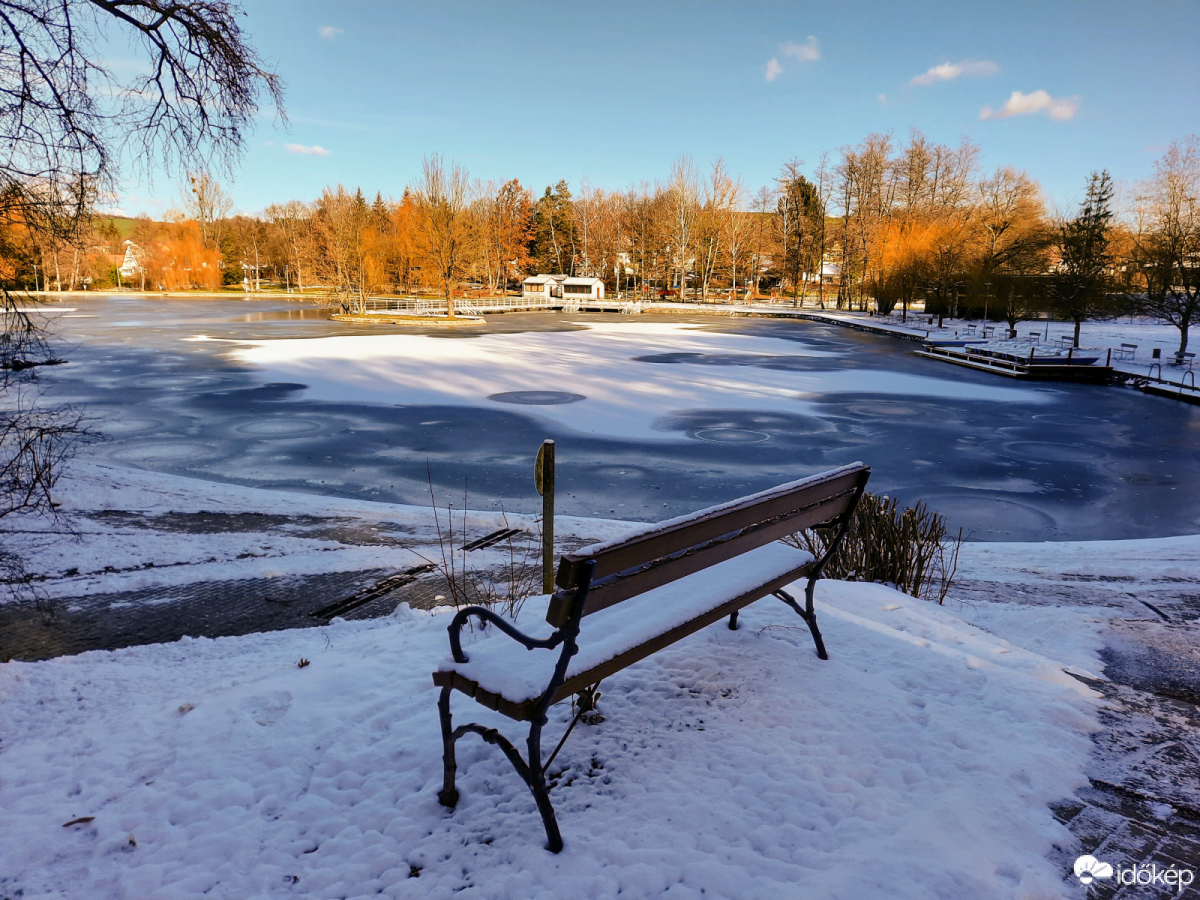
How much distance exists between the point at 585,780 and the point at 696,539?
1.15 metres

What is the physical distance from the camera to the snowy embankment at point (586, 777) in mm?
2572

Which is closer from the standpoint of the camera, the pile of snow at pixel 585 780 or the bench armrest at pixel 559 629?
the pile of snow at pixel 585 780

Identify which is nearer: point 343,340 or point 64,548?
point 64,548

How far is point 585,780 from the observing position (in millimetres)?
3135

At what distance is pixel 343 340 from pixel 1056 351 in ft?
100

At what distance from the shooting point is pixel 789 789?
3.04 meters

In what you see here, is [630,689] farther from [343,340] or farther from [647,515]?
[343,340]

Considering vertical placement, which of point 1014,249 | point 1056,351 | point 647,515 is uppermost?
point 1014,249

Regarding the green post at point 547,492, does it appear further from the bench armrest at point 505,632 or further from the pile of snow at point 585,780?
the bench armrest at point 505,632

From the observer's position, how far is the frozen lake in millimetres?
10750

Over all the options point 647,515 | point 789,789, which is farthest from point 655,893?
point 647,515

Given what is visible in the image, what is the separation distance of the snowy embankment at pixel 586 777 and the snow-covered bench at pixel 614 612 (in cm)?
25

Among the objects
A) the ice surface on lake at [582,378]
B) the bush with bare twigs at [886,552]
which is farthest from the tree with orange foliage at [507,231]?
the bush with bare twigs at [886,552]

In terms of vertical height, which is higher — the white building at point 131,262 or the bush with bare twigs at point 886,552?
the white building at point 131,262
